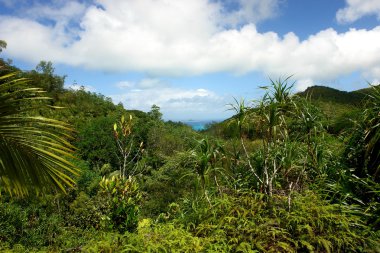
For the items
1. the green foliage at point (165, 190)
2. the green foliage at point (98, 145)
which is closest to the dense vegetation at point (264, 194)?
the green foliage at point (165, 190)

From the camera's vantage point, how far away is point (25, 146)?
2877mm

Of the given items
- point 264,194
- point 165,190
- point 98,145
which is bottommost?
point 165,190

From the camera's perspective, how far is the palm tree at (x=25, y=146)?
2.83 meters

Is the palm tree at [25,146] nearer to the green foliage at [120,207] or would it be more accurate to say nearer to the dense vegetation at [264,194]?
the dense vegetation at [264,194]

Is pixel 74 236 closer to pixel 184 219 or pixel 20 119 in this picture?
pixel 184 219

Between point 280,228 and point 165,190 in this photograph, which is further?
point 165,190

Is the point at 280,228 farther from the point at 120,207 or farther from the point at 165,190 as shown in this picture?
the point at 165,190

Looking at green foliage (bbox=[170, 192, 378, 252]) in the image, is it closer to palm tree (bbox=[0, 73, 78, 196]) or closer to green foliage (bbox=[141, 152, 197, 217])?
palm tree (bbox=[0, 73, 78, 196])

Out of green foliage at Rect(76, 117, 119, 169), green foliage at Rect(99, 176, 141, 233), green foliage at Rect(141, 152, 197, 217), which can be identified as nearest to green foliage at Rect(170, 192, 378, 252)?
green foliage at Rect(99, 176, 141, 233)

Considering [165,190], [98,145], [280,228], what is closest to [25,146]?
[280,228]

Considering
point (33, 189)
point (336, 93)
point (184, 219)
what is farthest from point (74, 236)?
point (336, 93)

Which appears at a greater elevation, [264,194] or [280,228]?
[264,194]

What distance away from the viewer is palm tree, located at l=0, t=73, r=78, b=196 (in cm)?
283

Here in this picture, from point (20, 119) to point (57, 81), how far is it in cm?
2469
